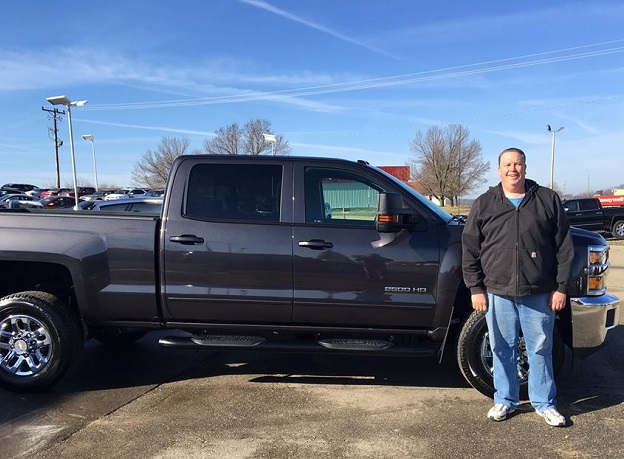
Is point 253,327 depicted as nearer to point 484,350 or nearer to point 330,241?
point 330,241

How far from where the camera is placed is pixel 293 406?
159 inches

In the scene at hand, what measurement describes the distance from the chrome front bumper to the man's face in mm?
1131

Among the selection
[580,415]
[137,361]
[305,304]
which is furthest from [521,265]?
[137,361]

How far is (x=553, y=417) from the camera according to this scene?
3.62 meters

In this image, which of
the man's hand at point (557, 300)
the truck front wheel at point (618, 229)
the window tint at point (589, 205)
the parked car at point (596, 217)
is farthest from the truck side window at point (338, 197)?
the truck front wheel at point (618, 229)

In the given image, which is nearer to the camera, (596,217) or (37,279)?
(37,279)

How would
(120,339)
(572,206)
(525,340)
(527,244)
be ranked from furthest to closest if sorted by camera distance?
1. (572,206)
2. (120,339)
3. (525,340)
4. (527,244)

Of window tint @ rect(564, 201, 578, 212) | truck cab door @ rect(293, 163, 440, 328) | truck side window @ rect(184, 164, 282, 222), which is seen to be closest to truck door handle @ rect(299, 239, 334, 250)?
truck cab door @ rect(293, 163, 440, 328)

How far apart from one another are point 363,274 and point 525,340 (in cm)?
130

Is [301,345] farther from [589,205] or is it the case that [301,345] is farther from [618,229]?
[618,229]

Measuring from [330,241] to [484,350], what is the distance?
1.52 m

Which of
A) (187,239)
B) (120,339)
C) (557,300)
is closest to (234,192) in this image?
(187,239)

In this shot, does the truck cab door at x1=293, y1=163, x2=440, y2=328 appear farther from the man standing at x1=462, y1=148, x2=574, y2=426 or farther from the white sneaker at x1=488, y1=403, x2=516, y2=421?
the white sneaker at x1=488, y1=403, x2=516, y2=421

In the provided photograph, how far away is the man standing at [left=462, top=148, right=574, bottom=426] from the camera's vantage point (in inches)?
137
